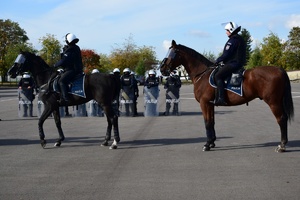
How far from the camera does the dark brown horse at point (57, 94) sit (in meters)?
12.1

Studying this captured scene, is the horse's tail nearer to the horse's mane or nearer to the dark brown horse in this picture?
the horse's mane

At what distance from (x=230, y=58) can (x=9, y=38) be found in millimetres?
82235

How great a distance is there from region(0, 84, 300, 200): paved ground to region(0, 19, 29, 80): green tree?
222 ft

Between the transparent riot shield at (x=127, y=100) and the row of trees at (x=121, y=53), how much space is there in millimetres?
58330

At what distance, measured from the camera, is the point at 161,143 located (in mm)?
12281

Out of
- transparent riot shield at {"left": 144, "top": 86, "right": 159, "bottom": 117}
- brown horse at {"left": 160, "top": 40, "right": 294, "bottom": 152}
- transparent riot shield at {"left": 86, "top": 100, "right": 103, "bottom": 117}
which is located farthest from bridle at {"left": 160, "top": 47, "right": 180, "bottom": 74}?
transparent riot shield at {"left": 86, "top": 100, "right": 103, "bottom": 117}

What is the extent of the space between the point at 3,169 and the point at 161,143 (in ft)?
14.9

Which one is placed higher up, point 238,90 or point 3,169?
point 238,90

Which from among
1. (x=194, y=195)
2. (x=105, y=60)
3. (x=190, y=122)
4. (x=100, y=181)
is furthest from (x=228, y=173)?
(x=105, y=60)

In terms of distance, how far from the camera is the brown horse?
1062 centimetres

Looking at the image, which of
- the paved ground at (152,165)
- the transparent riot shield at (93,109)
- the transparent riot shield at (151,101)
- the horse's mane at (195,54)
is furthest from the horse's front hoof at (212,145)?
the transparent riot shield at (93,109)

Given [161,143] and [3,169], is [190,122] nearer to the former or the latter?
[161,143]

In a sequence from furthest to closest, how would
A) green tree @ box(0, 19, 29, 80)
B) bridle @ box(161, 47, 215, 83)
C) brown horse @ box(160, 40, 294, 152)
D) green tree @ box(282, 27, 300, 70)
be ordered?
green tree @ box(282, 27, 300, 70) < green tree @ box(0, 19, 29, 80) < bridle @ box(161, 47, 215, 83) < brown horse @ box(160, 40, 294, 152)

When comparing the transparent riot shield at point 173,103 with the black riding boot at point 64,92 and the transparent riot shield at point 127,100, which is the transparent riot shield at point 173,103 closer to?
the transparent riot shield at point 127,100
